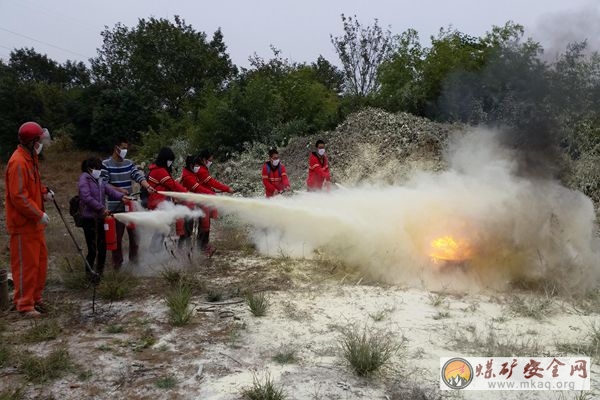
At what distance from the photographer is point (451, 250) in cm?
718

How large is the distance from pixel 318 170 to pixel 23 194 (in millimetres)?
6042

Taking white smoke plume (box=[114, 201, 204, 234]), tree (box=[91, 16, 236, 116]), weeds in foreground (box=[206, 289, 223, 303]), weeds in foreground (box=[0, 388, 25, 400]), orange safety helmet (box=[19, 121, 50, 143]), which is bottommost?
weeds in foreground (box=[0, 388, 25, 400])

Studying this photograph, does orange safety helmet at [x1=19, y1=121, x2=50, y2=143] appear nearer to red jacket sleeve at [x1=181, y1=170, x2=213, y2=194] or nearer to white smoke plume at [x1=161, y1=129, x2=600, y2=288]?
white smoke plume at [x1=161, y1=129, x2=600, y2=288]

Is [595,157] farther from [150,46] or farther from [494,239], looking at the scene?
[150,46]

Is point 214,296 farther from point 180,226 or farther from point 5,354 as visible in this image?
point 5,354

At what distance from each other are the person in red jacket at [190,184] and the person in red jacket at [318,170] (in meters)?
2.77

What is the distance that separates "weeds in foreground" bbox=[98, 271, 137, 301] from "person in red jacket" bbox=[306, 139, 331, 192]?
15.2 ft

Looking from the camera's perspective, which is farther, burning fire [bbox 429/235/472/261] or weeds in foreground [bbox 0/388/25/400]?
burning fire [bbox 429/235/472/261]

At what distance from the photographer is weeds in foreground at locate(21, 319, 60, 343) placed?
200 inches

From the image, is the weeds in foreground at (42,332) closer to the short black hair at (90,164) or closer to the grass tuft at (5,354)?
the grass tuft at (5,354)

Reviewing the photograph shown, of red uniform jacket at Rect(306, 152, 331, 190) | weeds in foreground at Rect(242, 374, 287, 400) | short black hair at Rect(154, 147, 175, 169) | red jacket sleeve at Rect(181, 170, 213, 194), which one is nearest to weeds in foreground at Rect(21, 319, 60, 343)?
weeds in foreground at Rect(242, 374, 287, 400)

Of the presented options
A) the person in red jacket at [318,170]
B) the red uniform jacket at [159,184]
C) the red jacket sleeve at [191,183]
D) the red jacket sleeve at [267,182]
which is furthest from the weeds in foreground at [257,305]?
the person in red jacket at [318,170]

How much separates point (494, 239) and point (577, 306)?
1.44m

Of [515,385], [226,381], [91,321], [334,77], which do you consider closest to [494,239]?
[515,385]
